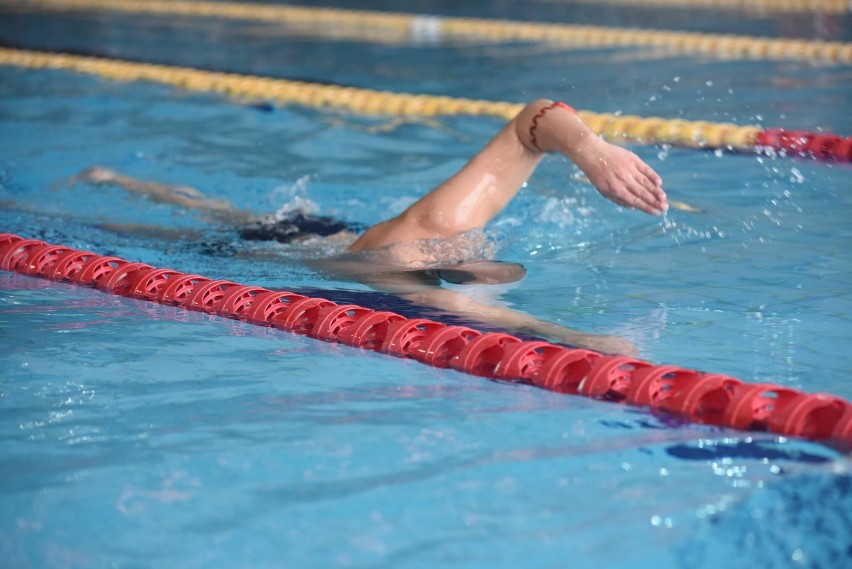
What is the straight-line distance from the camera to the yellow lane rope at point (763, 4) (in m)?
9.97

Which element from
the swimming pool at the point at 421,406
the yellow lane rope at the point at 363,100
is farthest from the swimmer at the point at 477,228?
the yellow lane rope at the point at 363,100

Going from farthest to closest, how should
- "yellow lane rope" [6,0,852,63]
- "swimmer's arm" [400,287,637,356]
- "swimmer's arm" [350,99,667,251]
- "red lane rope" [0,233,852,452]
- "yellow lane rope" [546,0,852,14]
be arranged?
"yellow lane rope" [546,0,852,14], "yellow lane rope" [6,0,852,63], "swimmer's arm" [350,99,667,251], "swimmer's arm" [400,287,637,356], "red lane rope" [0,233,852,452]

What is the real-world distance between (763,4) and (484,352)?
8978 mm

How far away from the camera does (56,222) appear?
4.27m

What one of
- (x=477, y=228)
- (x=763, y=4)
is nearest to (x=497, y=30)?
(x=763, y=4)

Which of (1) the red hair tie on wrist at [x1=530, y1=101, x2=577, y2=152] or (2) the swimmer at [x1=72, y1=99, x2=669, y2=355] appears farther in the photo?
(1) the red hair tie on wrist at [x1=530, y1=101, x2=577, y2=152]

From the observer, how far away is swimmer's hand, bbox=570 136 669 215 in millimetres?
2594

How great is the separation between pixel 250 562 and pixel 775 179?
3.47 meters

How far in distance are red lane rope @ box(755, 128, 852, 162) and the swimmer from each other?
6.55ft

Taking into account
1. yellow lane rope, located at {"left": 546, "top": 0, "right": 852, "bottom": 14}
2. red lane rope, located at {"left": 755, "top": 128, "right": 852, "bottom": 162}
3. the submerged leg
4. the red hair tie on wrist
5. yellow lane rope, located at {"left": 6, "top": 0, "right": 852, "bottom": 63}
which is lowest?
the submerged leg

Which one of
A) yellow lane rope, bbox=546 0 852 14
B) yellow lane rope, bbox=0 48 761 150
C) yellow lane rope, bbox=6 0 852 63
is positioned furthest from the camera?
yellow lane rope, bbox=546 0 852 14

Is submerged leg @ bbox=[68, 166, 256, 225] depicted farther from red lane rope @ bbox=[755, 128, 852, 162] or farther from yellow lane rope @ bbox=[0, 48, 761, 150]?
red lane rope @ bbox=[755, 128, 852, 162]

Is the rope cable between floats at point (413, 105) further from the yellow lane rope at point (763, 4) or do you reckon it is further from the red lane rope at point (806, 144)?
the yellow lane rope at point (763, 4)

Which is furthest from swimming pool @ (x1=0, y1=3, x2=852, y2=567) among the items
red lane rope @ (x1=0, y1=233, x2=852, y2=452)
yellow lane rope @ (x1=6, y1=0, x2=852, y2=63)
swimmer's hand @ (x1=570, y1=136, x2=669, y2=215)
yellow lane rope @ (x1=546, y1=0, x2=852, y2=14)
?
yellow lane rope @ (x1=546, y1=0, x2=852, y2=14)
